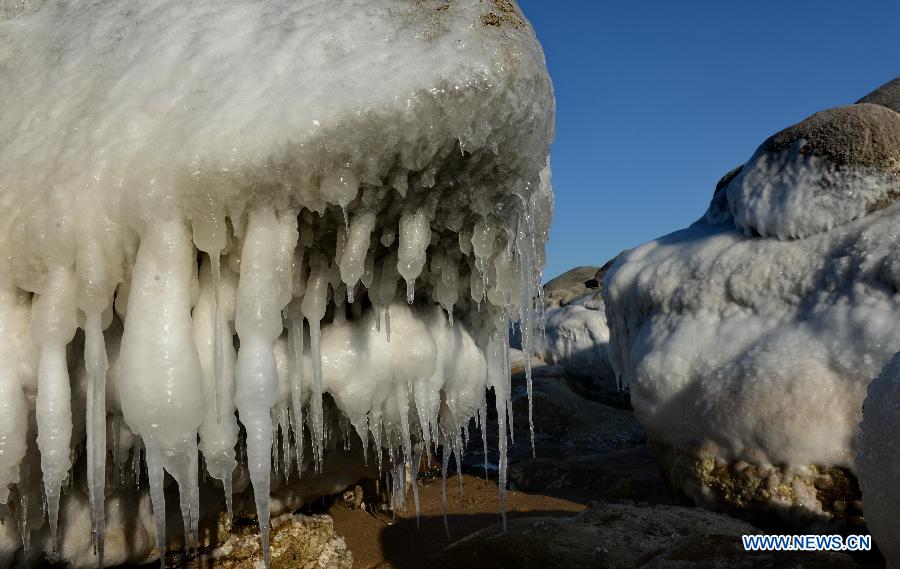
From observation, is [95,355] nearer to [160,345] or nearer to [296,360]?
[160,345]

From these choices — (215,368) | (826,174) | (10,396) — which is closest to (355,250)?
(215,368)

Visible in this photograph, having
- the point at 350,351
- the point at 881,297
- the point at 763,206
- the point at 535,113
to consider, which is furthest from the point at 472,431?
the point at 535,113

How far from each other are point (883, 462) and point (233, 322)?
2.53m

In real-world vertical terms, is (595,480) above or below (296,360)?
below

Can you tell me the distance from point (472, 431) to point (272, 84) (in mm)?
8827

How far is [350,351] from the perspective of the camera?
2.96 metres

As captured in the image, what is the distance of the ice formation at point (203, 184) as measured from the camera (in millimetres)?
1993

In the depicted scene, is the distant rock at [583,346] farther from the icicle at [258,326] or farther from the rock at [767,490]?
the icicle at [258,326]

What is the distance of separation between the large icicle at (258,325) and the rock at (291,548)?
1.67m

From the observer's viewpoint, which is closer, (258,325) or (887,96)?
(258,325)

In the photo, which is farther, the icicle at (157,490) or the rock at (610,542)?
the rock at (610,542)

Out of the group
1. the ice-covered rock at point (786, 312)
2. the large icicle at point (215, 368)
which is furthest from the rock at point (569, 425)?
the large icicle at point (215, 368)

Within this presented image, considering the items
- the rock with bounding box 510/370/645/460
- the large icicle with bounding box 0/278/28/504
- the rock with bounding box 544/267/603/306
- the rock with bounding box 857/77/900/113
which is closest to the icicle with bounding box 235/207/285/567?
the large icicle with bounding box 0/278/28/504

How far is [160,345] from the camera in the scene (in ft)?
Answer: 6.71
